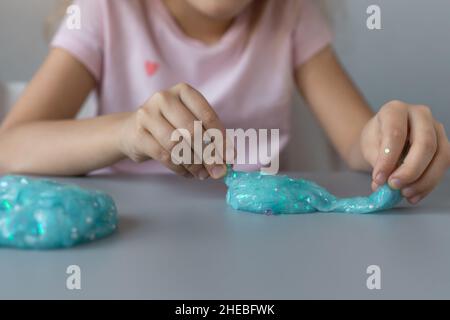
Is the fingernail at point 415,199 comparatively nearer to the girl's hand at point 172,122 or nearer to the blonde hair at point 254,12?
the girl's hand at point 172,122

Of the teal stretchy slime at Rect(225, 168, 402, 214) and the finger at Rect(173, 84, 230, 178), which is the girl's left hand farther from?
the finger at Rect(173, 84, 230, 178)

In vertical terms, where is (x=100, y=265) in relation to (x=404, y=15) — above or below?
below

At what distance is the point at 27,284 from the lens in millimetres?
381

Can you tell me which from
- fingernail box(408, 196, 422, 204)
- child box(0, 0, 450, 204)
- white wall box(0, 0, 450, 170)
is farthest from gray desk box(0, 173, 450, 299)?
white wall box(0, 0, 450, 170)

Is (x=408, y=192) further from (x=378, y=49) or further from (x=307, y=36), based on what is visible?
(x=378, y=49)

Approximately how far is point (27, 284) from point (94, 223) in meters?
0.10

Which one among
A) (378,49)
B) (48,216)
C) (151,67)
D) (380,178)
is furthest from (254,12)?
(48,216)

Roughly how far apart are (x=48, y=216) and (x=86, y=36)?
567 millimetres

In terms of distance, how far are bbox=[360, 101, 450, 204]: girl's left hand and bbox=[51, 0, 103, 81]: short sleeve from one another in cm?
50
